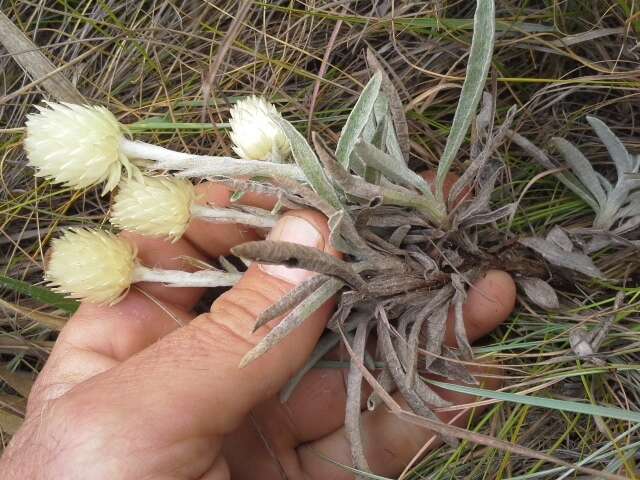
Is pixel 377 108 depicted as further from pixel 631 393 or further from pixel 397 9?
pixel 631 393

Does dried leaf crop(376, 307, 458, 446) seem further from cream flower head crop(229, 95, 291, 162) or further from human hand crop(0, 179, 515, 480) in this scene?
cream flower head crop(229, 95, 291, 162)

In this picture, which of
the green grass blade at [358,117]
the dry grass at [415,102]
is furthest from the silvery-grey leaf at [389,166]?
the dry grass at [415,102]

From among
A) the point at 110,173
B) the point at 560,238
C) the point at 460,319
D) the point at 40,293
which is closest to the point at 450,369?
the point at 460,319

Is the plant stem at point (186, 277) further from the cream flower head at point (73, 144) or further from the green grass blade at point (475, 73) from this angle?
the green grass blade at point (475, 73)

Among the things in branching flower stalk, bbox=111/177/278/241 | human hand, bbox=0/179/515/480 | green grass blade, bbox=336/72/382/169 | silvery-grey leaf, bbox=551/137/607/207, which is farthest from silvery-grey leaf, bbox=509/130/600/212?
branching flower stalk, bbox=111/177/278/241

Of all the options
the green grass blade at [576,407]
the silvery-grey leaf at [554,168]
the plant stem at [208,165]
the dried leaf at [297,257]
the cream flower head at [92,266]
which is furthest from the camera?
the silvery-grey leaf at [554,168]

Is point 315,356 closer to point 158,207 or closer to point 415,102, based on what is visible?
point 158,207
